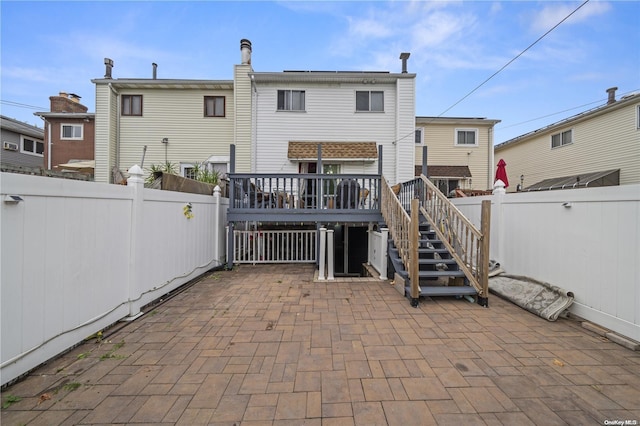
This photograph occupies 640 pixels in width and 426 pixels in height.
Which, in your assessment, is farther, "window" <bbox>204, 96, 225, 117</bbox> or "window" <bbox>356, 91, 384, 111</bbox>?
"window" <bbox>204, 96, 225, 117</bbox>

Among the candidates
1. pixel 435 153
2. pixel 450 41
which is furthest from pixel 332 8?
pixel 435 153

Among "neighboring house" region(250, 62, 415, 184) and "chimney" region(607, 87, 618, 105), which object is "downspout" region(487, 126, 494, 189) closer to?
"chimney" region(607, 87, 618, 105)

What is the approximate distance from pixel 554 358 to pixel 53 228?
15.8ft

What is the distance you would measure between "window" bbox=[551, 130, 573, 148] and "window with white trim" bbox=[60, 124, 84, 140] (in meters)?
23.9

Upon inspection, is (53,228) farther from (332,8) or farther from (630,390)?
(332,8)

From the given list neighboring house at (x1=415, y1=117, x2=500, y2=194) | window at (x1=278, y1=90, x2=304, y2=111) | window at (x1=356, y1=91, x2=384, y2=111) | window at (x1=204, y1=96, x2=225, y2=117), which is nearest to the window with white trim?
window at (x1=204, y1=96, x2=225, y2=117)

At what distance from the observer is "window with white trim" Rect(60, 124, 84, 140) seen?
502 inches

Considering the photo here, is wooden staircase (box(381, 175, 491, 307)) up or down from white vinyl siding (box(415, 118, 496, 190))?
down

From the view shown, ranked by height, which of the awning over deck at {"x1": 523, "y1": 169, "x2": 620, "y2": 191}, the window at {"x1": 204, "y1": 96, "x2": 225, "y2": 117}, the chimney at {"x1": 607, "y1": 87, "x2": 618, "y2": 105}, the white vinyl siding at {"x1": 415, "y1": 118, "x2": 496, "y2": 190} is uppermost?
the chimney at {"x1": 607, "y1": 87, "x2": 618, "y2": 105}

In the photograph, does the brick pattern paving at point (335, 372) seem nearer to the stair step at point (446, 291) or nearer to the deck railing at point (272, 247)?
the stair step at point (446, 291)

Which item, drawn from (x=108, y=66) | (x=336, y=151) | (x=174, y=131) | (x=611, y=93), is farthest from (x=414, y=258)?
(x=611, y=93)

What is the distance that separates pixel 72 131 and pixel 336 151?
43.8 ft

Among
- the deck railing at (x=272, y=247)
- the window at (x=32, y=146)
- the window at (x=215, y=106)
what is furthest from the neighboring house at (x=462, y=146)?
the window at (x=32, y=146)

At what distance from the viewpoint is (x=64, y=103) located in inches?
508
